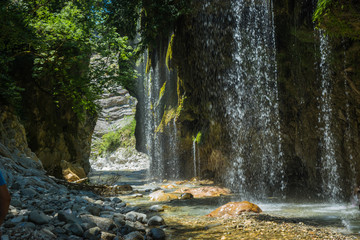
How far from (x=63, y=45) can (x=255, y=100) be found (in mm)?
7840

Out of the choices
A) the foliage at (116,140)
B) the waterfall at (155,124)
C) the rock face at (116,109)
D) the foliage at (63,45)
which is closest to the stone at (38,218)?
the foliage at (63,45)

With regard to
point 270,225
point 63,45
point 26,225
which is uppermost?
point 63,45

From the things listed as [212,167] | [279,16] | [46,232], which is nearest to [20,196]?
[46,232]

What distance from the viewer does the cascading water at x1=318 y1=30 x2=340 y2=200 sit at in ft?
29.4

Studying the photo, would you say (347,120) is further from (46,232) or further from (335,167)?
(46,232)

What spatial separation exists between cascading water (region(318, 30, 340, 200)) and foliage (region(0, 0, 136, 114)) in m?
6.81

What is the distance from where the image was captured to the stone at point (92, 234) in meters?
3.78

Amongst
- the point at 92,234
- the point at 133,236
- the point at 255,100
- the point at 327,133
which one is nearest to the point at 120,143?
the point at 255,100

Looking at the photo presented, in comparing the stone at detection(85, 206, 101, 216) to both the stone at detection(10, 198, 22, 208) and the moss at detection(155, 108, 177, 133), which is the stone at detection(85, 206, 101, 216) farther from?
the moss at detection(155, 108, 177, 133)

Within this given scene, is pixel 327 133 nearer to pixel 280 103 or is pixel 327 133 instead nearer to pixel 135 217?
pixel 280 103

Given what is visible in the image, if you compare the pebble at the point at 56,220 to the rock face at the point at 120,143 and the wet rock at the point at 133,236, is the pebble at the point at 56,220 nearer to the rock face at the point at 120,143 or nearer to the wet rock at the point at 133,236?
the wet rock at the point at 133,236

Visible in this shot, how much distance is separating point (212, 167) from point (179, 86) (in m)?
5.07

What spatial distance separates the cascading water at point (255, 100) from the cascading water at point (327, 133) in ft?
6.92

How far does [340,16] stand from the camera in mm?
6133
